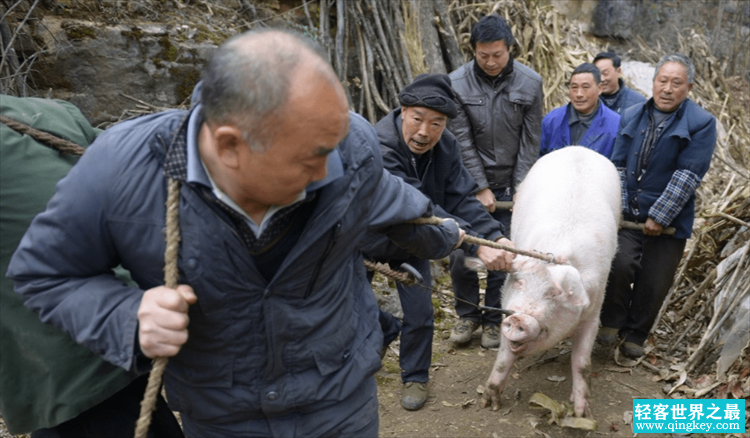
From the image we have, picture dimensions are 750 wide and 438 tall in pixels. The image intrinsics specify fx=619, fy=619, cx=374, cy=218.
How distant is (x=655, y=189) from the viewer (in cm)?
493

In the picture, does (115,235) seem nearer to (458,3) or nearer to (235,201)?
(235,201)

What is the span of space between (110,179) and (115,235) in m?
0.16

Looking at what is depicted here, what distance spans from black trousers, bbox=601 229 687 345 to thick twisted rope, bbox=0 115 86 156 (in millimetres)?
4197

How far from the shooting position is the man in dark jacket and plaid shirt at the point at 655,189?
4.74 m

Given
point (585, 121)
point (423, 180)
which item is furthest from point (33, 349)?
point (585, 121)

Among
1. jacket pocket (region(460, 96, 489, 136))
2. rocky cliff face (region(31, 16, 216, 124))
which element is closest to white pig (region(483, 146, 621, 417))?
jacket pocket (region(460, 96, 489, 136))

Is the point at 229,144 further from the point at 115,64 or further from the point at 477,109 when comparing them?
the point at 115,64

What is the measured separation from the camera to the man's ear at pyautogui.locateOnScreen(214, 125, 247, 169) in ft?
5.27

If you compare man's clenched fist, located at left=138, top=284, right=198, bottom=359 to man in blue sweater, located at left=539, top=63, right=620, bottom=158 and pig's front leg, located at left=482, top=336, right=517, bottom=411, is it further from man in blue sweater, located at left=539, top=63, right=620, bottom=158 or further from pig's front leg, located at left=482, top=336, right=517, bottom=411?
man in blue sweater, located at left=539, top=63, right=620, bottom=158

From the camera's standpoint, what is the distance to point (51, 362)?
2057mm

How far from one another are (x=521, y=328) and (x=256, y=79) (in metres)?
2.83

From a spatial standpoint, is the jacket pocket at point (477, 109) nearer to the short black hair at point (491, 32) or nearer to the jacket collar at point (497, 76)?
the jacket collar at point (497, 76)

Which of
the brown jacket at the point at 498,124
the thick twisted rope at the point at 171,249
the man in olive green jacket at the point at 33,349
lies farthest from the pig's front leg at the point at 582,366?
the thick twisted rope at the point at 171,249

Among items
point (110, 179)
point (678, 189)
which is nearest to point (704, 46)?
point (678, 189)
